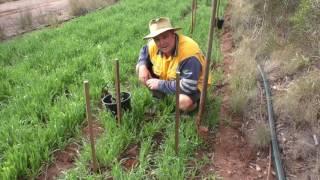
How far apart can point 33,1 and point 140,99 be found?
1283cm

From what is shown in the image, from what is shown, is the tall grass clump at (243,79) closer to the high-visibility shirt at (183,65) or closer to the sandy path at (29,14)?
the high-visibility shirt at (183,65)

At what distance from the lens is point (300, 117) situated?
4.31 meters

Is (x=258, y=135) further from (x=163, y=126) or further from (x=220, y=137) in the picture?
(x=163, y=126)

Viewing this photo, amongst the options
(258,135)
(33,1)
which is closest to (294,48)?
(258,135)

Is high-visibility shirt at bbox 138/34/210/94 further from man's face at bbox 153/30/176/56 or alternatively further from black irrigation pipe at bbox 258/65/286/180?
black irrigation pipe at bbox 258/65/286/180

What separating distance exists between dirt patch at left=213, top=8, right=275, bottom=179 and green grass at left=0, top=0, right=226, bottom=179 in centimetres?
21

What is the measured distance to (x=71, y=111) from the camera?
4.43m

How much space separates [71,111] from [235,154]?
1.80 metres

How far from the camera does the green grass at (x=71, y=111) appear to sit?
359 centimetres

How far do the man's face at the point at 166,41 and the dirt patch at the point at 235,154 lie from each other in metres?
1.02

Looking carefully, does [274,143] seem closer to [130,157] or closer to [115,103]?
[130,157]

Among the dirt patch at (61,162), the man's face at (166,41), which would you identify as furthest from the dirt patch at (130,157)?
the man's face at (166,41)

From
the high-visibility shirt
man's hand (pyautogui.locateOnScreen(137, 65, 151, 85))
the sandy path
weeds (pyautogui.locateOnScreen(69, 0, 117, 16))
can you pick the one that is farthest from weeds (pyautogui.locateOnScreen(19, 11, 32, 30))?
the high-visibility shirt

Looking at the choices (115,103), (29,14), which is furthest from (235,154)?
(29,14)
